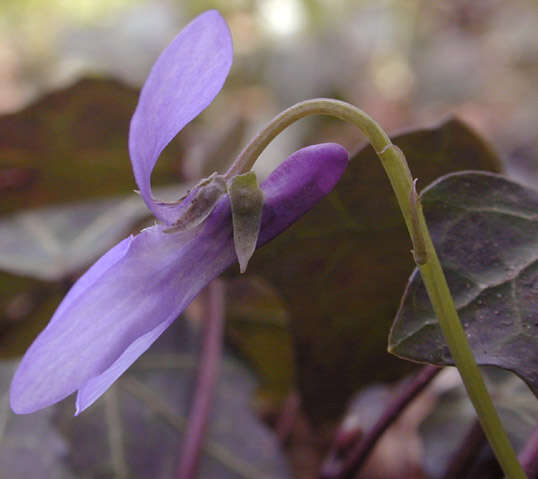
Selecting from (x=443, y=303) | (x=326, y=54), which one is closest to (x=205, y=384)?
(x=443, y=303)

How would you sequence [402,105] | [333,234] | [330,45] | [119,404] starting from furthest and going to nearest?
1. [402,105]
2. [330,45]
3. [119,404]
4. [333,234]

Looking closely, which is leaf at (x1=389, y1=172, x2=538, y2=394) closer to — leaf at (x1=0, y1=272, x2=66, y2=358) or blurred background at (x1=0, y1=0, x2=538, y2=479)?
blurred background at (x1=0, y1=0, x2=538, y2=479)

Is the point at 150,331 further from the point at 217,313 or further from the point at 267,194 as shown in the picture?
the point at 217,313

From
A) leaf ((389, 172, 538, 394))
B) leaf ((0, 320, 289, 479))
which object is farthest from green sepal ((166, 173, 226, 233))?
leaf ((0, 320, 289, 479))

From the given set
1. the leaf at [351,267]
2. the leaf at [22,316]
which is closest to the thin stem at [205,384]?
the leaf at [351,267]

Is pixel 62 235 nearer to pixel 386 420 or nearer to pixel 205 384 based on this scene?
pixel 205 384

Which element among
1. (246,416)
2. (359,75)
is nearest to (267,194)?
(246,416)
